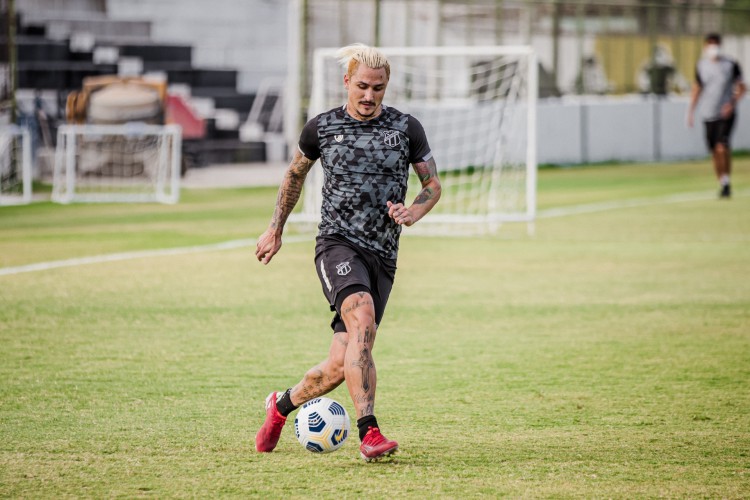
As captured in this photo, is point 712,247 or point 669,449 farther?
point 712,247

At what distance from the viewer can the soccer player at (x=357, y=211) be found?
18.5 feet

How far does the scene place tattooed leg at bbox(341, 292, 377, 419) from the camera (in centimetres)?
551

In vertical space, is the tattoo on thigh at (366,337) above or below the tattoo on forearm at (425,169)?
below

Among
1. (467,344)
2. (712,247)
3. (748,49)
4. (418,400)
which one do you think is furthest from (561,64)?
(418,400)

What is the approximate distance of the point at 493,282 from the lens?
1156 centimetres

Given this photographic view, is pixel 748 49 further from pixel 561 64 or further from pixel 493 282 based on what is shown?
pixel 493 282

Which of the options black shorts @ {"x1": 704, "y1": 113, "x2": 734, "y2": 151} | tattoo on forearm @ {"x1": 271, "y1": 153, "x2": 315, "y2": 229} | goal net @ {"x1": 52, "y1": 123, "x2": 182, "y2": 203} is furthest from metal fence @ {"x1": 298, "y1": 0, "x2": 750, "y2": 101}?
tattoo on forearm @ {"x1": 271, "y1": 153, "x2": 315, "y2": 229}

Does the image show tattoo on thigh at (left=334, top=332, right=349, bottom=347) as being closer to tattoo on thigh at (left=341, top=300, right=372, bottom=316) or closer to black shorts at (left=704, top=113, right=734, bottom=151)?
tattoo on thigh at (left=341, top=300, right=372, bottom=316)

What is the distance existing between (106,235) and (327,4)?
770 cm

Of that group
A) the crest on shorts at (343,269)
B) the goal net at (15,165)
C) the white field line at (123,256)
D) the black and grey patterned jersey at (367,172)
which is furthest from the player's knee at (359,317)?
the goal net at (15,165)

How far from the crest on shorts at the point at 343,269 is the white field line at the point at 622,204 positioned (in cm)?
1184

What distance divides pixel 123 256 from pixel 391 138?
25.2ft

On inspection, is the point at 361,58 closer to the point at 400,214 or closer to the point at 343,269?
the point at 400,214

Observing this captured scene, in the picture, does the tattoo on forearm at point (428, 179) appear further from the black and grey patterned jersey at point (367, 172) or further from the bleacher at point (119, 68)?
the bleacher at point (119, 68)
